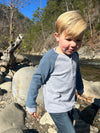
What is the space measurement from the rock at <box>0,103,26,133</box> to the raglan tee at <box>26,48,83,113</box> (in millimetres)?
949

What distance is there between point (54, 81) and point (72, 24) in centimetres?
66

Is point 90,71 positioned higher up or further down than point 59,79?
further down

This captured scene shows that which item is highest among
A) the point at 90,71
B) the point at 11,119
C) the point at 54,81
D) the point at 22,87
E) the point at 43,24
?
the point at 43,24

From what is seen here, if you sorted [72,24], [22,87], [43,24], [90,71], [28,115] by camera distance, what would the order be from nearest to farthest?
1. [72,24]
2. [28,115]
3. [22,87]
4. [90,71]
5. [43,24]

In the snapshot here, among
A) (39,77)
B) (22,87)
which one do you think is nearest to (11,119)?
(22,87)

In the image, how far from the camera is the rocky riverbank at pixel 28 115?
219 centimetres

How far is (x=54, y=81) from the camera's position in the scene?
137 centimetres

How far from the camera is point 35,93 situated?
1.34m

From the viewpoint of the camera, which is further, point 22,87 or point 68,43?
point 22,87

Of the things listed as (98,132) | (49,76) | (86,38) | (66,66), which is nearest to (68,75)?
(66,66)

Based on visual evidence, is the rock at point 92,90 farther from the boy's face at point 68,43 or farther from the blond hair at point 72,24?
the blond hair at point 72,24

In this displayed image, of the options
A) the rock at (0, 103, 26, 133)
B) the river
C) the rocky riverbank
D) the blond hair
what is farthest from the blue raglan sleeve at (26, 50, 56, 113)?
the river

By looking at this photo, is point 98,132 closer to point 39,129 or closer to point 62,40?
point 39,129

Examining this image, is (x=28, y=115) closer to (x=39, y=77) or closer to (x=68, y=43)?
(x=39, y=77)
